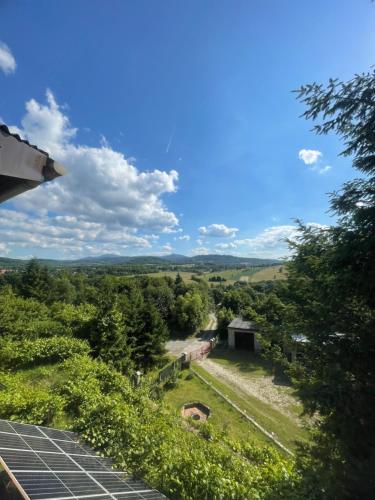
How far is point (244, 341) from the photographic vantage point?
2952 centimetres

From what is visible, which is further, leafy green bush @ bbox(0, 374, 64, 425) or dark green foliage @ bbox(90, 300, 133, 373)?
dark green foliage @ bbox(90, 300, 133, 373)

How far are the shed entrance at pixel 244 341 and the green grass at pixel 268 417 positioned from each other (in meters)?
11.5

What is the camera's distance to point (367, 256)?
3.86 metres

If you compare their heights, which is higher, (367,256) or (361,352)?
(367,256)

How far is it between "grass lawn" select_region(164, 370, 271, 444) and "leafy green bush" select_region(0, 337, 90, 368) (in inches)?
237

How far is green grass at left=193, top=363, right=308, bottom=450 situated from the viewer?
40.7ft

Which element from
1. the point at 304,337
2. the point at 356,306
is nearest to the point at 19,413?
the point at 304,337

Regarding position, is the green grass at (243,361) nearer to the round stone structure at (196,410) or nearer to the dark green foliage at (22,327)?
the round stone structure at (196,410)

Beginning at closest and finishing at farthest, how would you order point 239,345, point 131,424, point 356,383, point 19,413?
1. point 356,383
2. point 131,424
3. point 19,413
4. point 239,345

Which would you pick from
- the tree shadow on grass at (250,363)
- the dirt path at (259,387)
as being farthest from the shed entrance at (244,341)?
the dirt path at (259,387)

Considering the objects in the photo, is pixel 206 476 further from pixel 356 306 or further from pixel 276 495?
pixel 356 306

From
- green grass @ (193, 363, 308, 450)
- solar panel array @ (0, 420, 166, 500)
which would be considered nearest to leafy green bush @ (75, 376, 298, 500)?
solar panel array @ (0, 420, 166, 500)

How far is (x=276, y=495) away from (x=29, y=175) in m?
5.97

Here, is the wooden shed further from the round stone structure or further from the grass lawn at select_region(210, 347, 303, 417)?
the round stone structure
